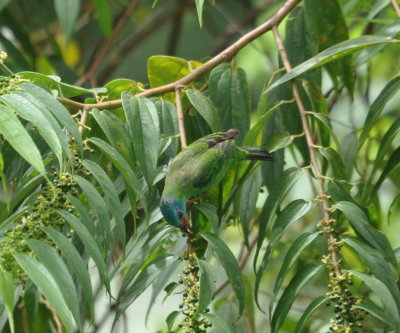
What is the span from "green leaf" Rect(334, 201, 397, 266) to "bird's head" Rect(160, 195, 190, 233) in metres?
0.29

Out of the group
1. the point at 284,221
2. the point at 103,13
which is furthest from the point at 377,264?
the point at 103,13

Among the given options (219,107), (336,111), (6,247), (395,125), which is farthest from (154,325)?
(6,247)

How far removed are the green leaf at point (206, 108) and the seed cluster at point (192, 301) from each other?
0.38 metres

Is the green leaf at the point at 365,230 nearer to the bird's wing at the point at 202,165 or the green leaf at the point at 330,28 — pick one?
the bird's wing at the point at 202,165

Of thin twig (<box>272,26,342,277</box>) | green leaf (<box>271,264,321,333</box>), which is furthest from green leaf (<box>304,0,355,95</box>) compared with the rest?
green leaf (<box>271,264,321,333</box>)

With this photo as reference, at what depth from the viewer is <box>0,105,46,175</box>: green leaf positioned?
1.27 m

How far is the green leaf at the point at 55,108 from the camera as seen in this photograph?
4.75 ft

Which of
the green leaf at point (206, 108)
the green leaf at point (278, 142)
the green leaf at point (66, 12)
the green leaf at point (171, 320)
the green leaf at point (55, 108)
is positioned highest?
the green leaf at point (66, 12)

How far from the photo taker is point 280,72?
206cm

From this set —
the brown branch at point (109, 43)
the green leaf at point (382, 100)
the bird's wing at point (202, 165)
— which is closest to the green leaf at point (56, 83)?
the bird's wing at point (202, 165)

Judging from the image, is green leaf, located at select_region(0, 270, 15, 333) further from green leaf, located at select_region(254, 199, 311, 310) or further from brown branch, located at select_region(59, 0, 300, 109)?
brown branch, located at select_region(59, 0, 300, 109)

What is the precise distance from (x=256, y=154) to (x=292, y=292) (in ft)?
1.41

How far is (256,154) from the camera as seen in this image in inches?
74.7

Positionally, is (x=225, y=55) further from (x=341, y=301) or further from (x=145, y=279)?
(x=341, y=301)
